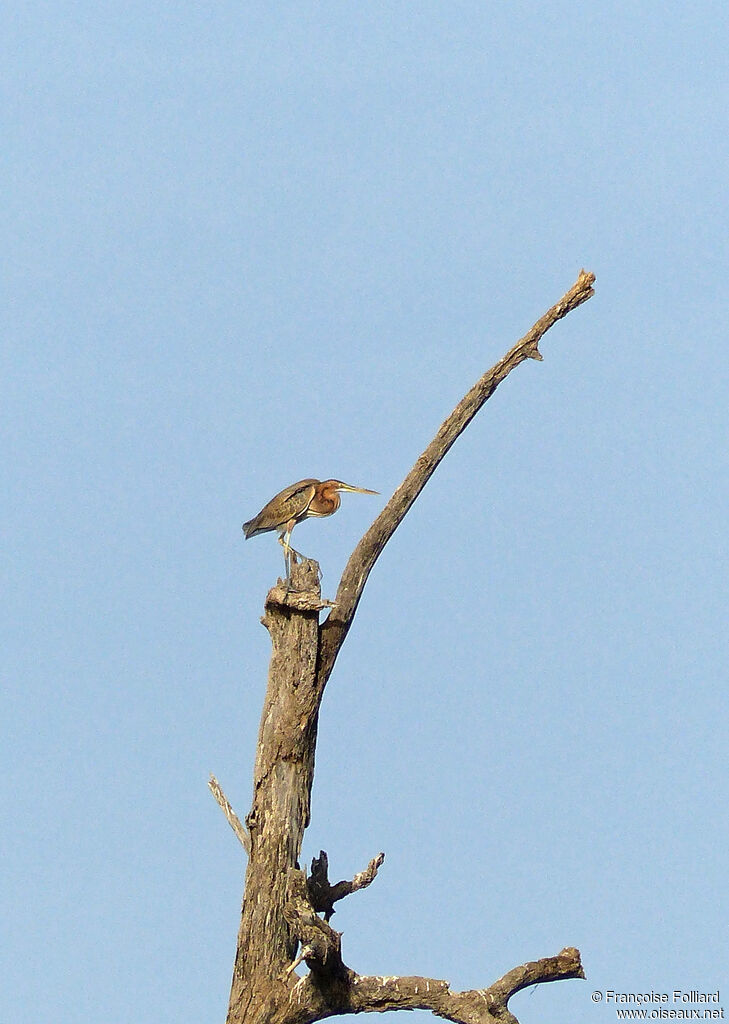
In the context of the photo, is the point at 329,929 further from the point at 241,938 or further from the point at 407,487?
the point at 407,487

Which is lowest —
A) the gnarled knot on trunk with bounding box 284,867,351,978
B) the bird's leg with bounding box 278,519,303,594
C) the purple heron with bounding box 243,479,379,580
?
the gnarled knot on trunk with bounding box 284,867,351,978

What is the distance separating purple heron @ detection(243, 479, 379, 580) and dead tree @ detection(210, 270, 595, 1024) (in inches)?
13.4

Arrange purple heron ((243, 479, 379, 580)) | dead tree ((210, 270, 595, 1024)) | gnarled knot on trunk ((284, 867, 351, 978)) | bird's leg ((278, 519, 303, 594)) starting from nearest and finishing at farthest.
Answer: gnarled knot on trunk ((284, 867, 351, 978)) → dead tree ((210, 270, 595, 1024)) → bird's leg ((278, 519, 303, 594)) → purple heron ((243, 479, 379, 580))

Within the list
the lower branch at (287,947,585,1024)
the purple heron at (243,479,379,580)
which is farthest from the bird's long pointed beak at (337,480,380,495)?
the lower branch at (287,947,585,1024)

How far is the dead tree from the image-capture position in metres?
7.72

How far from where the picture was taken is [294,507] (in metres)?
8.24

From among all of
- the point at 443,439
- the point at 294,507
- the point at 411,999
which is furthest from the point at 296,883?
the point at 443,439

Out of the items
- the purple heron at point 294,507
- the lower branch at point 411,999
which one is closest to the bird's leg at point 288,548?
the purple heron at point 294,507

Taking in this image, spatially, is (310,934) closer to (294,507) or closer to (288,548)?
(288,548)

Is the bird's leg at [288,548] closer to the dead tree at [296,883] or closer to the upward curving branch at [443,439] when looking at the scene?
the dead tree at [296,883]

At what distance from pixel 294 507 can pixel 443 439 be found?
102 centimetres

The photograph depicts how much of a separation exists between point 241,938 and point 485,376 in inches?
145

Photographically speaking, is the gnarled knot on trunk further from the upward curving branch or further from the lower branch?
the upward curving branch

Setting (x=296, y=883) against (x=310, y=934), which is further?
(x=296, y=883)
